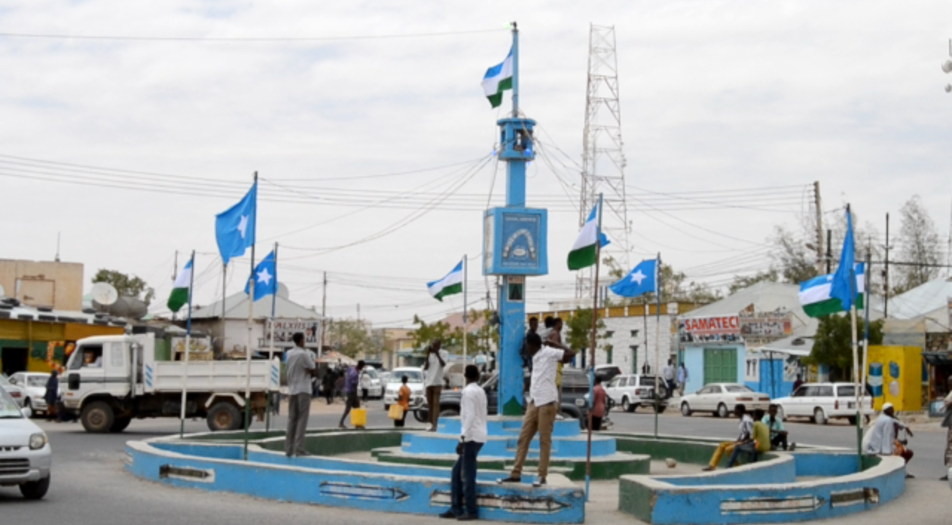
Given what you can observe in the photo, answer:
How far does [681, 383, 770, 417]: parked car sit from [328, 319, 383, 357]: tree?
59.5 meters

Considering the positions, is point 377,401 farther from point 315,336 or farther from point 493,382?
point 493,382

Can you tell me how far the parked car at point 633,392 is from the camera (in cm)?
4725

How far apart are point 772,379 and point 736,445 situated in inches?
1331

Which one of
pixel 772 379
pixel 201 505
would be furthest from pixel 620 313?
pixel 201 505

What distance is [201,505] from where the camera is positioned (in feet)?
43.2

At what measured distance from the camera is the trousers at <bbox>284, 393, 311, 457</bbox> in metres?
15.6

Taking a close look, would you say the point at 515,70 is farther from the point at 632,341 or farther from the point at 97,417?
the point at 632,341

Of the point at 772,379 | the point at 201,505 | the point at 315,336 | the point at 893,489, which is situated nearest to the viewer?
the point at 201,505

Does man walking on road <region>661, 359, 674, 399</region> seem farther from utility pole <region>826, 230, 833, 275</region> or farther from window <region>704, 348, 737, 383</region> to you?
utility pole <region>826, 230, 833, 275</region>

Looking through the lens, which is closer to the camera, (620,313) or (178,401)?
(178,401)

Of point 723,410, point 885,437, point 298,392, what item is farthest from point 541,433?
point 723,410

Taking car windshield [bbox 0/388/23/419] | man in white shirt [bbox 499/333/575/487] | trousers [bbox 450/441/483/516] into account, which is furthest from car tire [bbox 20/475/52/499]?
man in white shirt [bbox 499/333/575/487]

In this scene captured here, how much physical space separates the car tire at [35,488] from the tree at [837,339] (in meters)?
34.5

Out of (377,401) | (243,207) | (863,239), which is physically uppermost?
(863,239)
